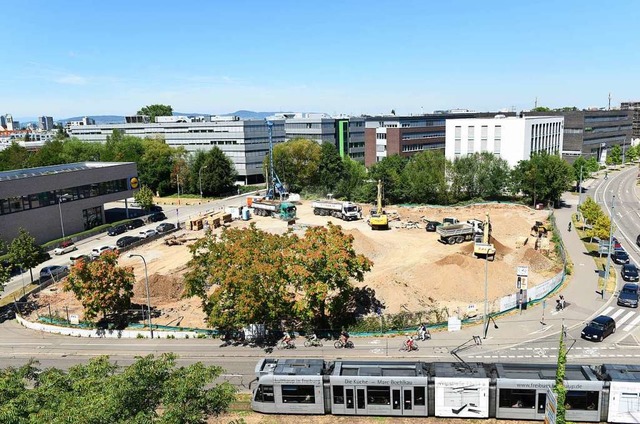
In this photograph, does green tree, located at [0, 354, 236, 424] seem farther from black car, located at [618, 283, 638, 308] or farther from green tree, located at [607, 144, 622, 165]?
green tree, located at [607, 144, 622, 165]

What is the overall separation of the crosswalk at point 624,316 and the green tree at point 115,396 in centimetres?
3182

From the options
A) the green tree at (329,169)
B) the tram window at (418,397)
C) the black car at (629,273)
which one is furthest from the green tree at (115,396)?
the green tree at (329,169)

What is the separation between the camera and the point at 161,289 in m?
49.8

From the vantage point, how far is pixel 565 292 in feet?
152

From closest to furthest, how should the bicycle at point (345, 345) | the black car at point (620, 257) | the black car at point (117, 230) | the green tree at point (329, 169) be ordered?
the bicycle at point (345, 345) → the black car at point (620, 257) → the black car at point (117, 230) → the green tree at point (329, 169)

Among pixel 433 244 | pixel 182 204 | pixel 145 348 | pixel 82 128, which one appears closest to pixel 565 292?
pixel 433 244

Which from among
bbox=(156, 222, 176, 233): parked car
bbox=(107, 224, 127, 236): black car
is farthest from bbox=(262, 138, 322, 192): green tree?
bbox=(107, 224, 127, 236): black car

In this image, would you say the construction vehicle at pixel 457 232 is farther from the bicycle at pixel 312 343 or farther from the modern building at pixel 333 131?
the modern building at pixel 333 131

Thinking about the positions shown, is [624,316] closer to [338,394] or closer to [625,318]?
[625,318]

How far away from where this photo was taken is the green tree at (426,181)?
3538 inches

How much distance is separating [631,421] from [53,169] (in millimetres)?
77647

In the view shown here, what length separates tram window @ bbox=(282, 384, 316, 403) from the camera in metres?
27.7

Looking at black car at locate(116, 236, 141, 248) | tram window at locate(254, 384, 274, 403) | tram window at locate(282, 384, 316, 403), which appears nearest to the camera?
tram window at locate(282, 384, 316, 403)

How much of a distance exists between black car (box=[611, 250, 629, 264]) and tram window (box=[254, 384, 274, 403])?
1767 inches
